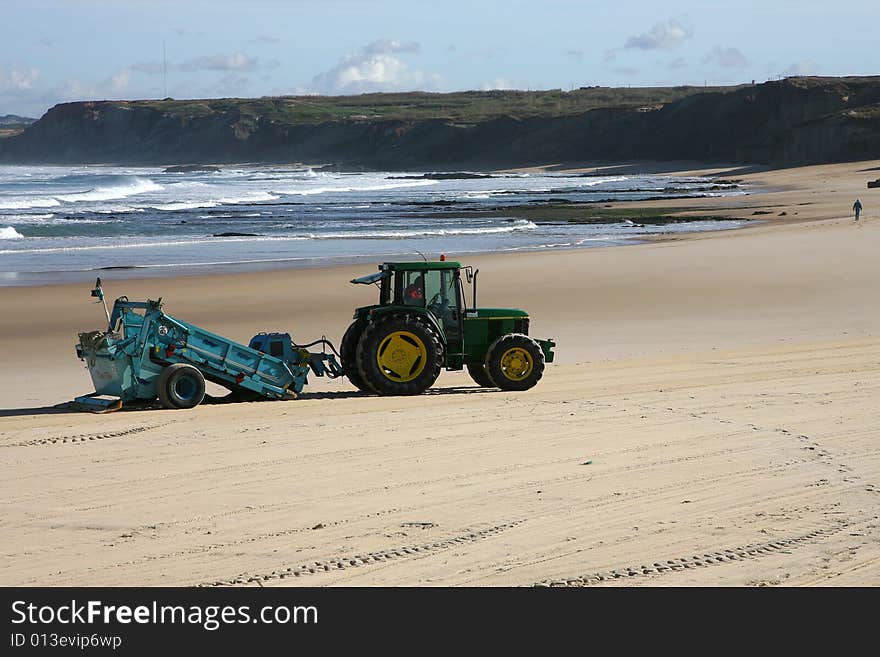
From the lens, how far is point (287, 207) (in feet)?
202

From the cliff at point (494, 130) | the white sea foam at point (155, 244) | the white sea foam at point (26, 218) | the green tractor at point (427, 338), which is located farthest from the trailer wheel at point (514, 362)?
the cliff at point (494, 130)

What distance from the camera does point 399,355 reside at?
13250 millimetres

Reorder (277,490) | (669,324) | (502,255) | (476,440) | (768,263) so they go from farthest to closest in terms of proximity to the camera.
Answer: (502,255)
(768,263)
(669,324)
(476,440)
(277,490)

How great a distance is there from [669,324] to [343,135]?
142 meters

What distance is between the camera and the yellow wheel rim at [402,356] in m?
13.2

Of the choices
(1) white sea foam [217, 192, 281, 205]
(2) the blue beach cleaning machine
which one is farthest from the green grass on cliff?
(2) the blue beach cleaning machine

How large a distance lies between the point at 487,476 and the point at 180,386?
171 inches

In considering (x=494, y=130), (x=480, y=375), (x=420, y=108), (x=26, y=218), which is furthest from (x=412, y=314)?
(x=420, y=108)

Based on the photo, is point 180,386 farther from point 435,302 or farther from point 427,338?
point 435,302

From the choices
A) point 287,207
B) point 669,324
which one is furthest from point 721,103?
point 669,324

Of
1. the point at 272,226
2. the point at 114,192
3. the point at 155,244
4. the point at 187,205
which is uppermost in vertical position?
the point at 114,192

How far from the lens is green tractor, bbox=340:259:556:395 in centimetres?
1316

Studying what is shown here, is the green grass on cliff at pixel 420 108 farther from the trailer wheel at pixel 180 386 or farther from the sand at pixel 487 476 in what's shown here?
the trailer wheel at pixel 180 386
